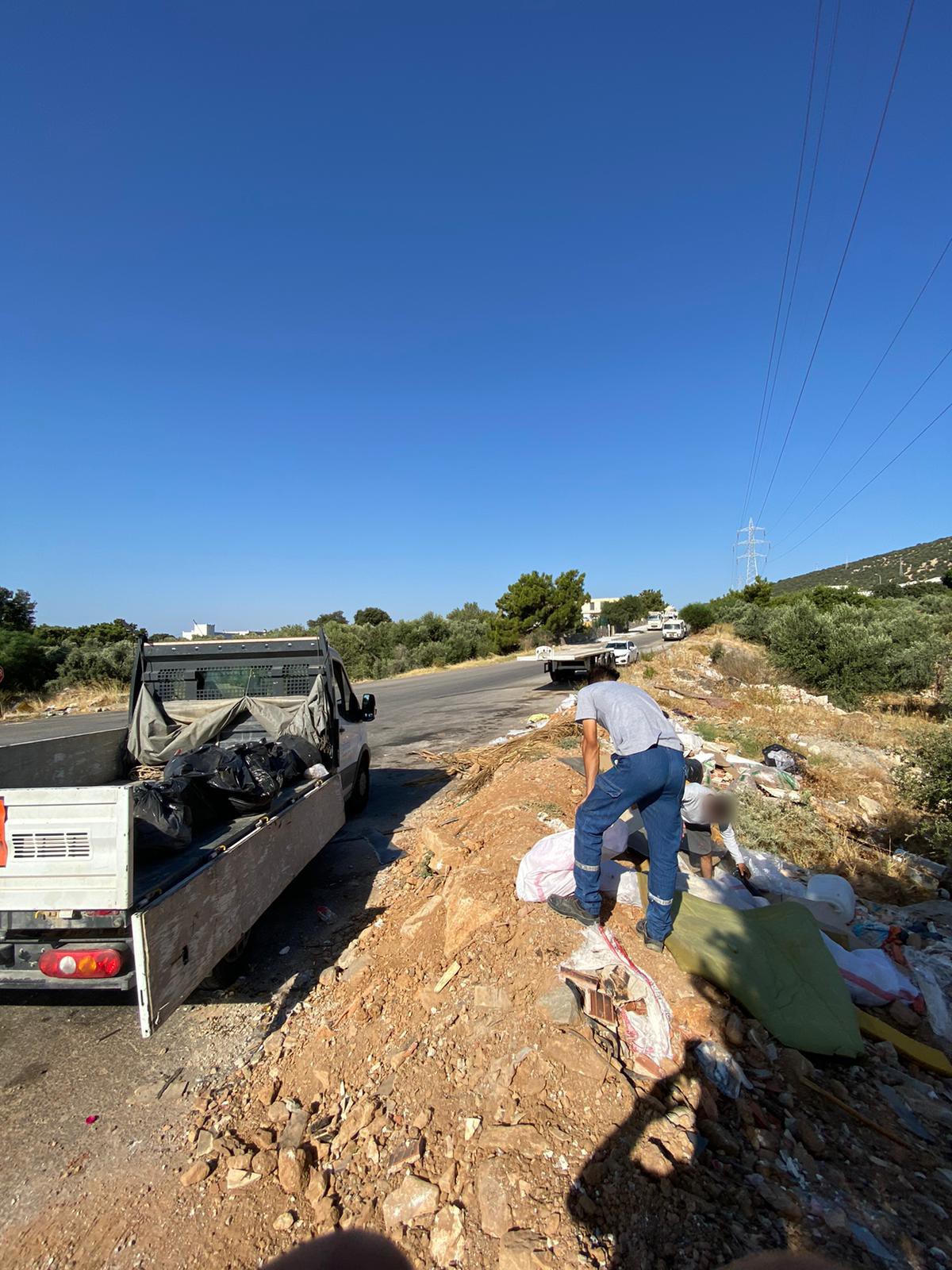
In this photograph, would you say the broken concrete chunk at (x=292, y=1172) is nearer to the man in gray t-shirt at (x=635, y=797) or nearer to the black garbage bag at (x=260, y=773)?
the man in gray t-shirt at (x=635, y=797)

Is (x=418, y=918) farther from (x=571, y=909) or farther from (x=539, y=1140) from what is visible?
(x=539, y=1140)

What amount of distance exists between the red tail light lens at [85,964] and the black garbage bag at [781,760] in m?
7.64

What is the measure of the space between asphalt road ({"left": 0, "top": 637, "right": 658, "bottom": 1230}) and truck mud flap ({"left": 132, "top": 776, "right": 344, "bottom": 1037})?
1.54 feet

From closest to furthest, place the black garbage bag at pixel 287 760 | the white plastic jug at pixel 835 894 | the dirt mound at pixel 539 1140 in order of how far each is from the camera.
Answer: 1. the dirt mound at pixel 539 1140
2. the white plastic jug at pixel 835 894
3. the black garbage bag at pixel 287 760

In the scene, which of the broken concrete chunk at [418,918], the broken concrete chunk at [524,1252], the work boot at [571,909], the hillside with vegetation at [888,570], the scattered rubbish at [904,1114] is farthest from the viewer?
the hillside with vegetation at [888,570]

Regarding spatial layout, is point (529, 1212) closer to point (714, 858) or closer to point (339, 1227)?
point (339, 1227)

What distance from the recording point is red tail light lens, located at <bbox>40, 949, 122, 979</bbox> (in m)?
2.74

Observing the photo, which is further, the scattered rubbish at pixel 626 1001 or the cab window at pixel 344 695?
the cab window at pixel 344 695

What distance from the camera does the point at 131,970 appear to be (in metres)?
2.81

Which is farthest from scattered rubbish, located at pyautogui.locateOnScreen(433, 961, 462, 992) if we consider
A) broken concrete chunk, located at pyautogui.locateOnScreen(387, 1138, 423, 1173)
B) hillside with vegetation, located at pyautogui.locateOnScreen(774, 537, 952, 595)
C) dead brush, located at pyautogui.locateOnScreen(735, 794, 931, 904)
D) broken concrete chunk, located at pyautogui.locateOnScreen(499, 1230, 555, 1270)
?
hillside with vegetation, located at pyautogui.locateOnScreen(774, 537, 952, 595)

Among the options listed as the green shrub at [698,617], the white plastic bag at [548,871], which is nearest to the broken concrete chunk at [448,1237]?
the white plastic bag at [548,871]

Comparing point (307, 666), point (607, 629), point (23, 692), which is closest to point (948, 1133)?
point (307, 666)

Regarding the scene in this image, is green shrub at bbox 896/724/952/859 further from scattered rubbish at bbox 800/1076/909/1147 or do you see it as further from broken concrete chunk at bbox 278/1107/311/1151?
broken concrete chunk at bbox 278/1107/311/1151

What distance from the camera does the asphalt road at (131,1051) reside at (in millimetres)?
2506
